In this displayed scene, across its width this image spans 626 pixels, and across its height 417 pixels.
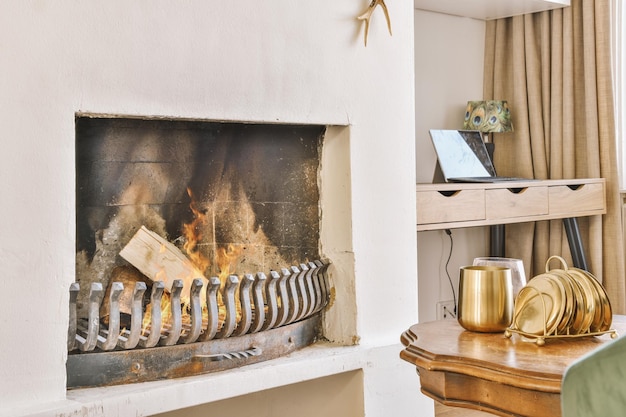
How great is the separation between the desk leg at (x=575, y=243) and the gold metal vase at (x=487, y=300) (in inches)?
77.5

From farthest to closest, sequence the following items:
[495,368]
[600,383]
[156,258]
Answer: [156,258]
[495,368]
[600,383]

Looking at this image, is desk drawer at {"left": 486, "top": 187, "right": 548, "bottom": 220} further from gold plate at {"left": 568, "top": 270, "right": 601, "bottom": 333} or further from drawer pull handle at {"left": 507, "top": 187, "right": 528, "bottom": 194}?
gold plate at {"left": 568, "top": 270, "right": 601, "bottom": 333}

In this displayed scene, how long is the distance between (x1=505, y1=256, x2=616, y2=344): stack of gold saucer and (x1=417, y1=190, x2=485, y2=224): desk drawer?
1.16 metres

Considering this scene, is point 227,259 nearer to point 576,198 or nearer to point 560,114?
point 576,198

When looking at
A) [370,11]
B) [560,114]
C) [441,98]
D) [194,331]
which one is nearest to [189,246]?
[194,331]

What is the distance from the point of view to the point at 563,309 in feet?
4.64

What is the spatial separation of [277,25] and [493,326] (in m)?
1.03

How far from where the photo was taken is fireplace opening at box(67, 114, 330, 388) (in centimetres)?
187

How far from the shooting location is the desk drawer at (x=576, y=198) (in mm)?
3176

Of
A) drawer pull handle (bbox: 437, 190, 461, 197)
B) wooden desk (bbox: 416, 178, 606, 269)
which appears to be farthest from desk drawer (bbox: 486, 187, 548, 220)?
drawer pull handle (bbox: 437, 190, 461, 197)

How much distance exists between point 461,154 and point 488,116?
12.3 inches

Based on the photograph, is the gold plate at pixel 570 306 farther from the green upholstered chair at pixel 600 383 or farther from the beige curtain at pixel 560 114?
the beige curtain at pixel 560 114

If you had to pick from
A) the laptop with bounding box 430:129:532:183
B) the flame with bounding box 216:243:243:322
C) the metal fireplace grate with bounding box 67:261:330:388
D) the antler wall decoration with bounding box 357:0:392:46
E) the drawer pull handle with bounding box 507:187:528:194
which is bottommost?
the metal fireplace grate with bounding box 67:261:330:388

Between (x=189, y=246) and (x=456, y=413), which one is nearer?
(x=189, y=246)
